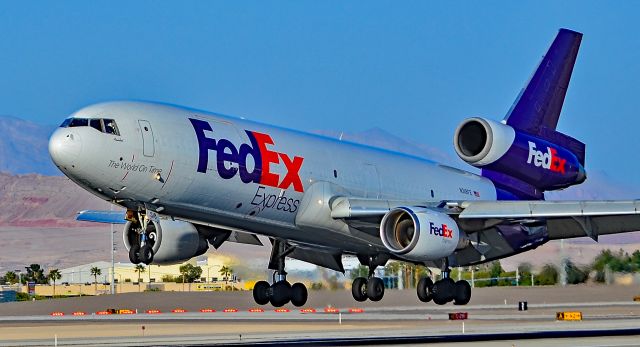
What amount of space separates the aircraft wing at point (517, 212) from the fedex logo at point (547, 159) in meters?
2.73

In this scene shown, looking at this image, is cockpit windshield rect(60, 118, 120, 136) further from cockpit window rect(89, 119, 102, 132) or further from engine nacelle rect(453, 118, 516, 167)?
engine nacelle rect(453, 118, 516, 167)

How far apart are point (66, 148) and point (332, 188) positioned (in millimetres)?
11193

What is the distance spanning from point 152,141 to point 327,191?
8.26 meters

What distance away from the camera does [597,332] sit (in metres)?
53.3

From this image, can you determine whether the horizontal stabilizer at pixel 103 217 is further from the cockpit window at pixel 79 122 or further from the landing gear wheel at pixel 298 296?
the cockpit window at pixel 79 122

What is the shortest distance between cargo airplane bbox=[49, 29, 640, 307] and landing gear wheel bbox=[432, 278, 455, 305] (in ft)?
0.17

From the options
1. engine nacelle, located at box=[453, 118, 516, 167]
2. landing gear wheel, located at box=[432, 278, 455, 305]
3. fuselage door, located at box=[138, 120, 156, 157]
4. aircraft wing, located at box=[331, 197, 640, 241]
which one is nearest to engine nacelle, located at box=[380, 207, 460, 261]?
aircraft wing, located at box=[331, 197, 640, 241]

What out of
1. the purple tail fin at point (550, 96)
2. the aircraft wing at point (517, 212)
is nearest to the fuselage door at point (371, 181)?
the aircraft wing at point (517, 212)

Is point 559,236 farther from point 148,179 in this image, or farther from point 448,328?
point 148,179

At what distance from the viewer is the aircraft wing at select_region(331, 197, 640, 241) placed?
4588 cm

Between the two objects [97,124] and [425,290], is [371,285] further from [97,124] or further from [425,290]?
[97,124]

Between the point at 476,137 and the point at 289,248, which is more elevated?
the point at 476,137

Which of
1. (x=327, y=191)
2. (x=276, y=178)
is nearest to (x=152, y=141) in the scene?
(x=276, y=178)

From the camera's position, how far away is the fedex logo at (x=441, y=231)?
45188mm
